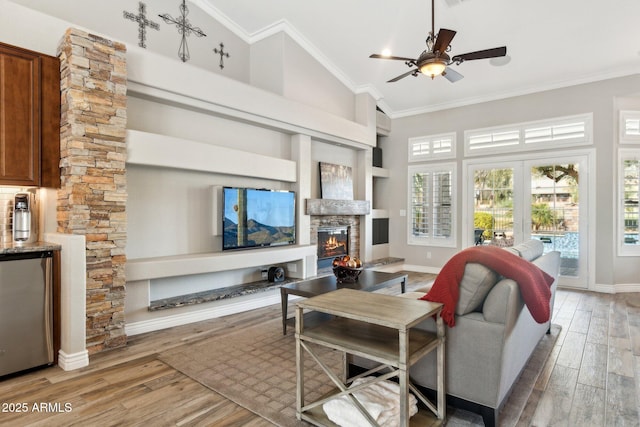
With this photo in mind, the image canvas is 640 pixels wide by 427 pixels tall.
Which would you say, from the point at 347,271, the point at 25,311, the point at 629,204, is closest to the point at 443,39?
the point at 347,271

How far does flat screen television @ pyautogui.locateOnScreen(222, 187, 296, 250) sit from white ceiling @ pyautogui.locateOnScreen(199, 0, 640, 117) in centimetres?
242

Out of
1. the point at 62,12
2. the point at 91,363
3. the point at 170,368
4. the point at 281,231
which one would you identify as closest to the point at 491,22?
the point at 281,231

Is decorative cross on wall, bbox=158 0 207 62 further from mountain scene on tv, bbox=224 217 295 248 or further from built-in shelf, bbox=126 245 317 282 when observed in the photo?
built-in shelf, bbox=126 245 317 282

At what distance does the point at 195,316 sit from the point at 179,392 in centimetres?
164

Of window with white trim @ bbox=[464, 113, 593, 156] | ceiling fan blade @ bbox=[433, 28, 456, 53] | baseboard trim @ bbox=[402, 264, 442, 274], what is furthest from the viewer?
baseboard trim @ bbox=[402, 264, 442, 274]

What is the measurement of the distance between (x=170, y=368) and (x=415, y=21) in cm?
497

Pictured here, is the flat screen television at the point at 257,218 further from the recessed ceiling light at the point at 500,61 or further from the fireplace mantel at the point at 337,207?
the recessed ceiling light at the point at 500,61

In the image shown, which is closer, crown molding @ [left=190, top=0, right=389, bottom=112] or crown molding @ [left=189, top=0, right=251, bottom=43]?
crown molding @ [left=189, top=0, right=251, bottom=43]

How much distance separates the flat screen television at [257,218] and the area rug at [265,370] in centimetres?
126

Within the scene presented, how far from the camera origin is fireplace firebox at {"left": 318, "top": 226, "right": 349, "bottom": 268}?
6140 mm

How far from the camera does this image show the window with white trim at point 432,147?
22.7ft

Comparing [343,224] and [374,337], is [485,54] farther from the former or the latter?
[343,224]

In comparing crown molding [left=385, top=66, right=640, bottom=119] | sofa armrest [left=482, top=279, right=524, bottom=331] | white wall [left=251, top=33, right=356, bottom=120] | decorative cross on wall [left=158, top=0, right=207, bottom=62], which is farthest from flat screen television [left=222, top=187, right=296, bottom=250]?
crown molding [left=385, top=66, right=640, bottom=119]

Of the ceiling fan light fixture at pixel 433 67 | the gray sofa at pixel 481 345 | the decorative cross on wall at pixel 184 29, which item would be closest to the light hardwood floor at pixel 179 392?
the gray sofa at pixel 481 345
